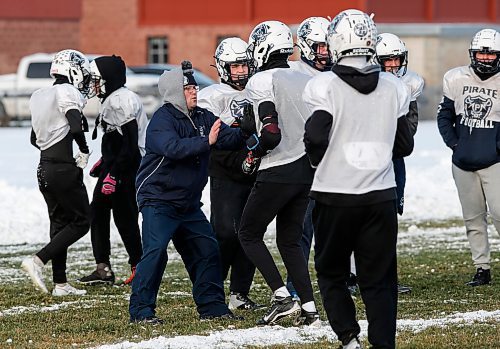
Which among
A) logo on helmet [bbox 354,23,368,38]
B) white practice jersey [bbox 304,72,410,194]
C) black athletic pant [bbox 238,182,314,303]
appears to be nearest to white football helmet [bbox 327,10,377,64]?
logo on helmet [bbox 354,23,368,38]

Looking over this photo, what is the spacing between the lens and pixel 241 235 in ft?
27.8

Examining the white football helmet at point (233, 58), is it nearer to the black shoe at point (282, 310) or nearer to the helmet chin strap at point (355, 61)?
the black shoe at point (282, 310)

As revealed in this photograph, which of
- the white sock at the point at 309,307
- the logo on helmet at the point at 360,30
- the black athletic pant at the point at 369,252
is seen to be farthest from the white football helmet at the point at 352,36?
the white sock at the point at 309,307

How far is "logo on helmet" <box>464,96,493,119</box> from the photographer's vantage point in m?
10.2

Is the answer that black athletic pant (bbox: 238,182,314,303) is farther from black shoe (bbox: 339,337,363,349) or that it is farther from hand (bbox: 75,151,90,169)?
hand (bbox: 75,151,90,169)

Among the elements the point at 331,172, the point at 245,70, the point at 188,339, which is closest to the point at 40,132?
the point at 245,70

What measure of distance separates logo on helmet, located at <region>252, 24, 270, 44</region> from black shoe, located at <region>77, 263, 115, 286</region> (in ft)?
10.7

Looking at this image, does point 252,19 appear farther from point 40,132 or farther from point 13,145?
point 40,132

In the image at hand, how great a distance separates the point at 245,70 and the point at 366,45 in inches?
92.4

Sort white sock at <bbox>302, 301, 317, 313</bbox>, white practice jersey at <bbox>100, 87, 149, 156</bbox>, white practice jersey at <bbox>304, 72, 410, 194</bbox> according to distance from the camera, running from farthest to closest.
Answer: white practice jersey at <bbox>100, 87, 149, 156</bbox>
white sock at <bbox>302, 301, 317, 313</bbox>
white practice jersey at <bbox>304, 72, 410, 194</bbox>

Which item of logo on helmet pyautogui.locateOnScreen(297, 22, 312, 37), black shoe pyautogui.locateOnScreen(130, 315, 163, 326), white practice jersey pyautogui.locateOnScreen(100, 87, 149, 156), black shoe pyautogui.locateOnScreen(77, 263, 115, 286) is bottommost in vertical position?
black shoe pyautogui.locateOnScreen(77, 263, 115, 286)

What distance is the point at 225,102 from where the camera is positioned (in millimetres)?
9125

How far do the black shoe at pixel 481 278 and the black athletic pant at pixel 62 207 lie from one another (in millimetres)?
3303

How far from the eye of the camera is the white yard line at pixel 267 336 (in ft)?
24.9
